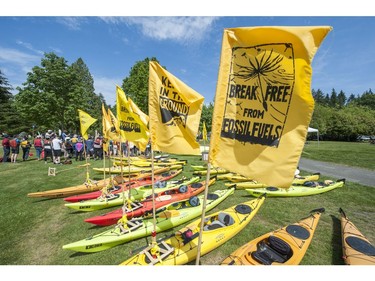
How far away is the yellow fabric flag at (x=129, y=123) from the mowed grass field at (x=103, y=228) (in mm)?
3459

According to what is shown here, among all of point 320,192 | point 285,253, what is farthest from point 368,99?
point 285,253

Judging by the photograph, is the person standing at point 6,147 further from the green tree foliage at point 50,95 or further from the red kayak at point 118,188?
the red kayak at point 118,188

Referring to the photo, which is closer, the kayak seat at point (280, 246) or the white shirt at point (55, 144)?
the kayak seat at point (280, 246)

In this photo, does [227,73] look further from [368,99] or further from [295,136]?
[368,99]

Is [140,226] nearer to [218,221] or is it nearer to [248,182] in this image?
[218,221]

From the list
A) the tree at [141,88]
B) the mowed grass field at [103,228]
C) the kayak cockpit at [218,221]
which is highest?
the tree at [141,88]

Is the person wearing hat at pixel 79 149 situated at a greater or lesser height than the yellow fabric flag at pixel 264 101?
lesser

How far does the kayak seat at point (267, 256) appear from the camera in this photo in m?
4.92

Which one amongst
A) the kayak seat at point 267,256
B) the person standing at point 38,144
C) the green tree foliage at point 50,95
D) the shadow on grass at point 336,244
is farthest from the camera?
the green tree foliage at point 50,95

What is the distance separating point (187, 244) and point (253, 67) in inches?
193

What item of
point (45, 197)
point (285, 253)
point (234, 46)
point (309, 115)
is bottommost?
point (45, 197)

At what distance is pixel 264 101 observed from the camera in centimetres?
359

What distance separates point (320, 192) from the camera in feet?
36.3

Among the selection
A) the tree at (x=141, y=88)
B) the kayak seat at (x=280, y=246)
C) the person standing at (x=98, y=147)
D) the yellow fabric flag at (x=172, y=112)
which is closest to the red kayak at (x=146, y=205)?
the yellow fabric flag at (x=172, y=112)
